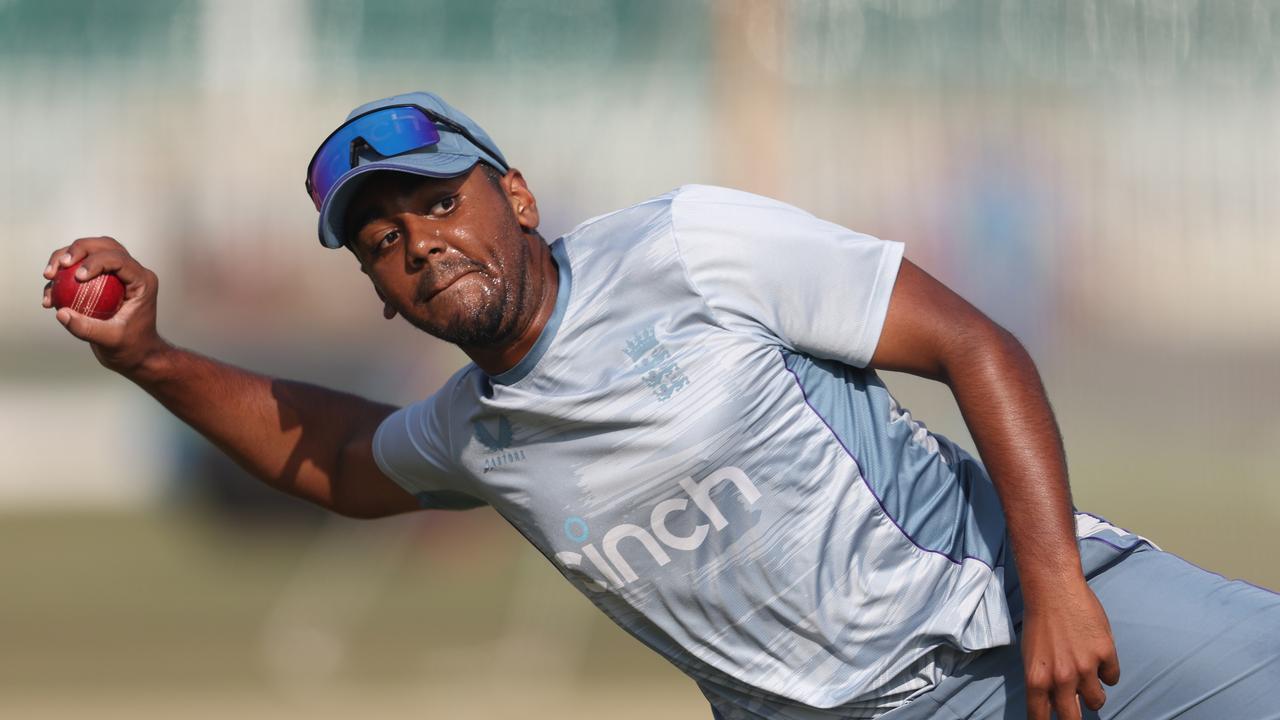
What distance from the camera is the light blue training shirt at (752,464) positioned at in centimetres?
217

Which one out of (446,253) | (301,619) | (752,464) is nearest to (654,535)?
(752,464)

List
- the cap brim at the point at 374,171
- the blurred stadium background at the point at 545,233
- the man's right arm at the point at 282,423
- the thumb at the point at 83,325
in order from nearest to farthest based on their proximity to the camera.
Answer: the cap brim at the point at 374,171, the thumb at the point at 83,325, the man's right arm at the point at 282,423, the blurred stadium background at the point at 545,233

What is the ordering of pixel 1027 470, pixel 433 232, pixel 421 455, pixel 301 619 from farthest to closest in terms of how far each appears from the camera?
pixel 301 619, pixel 421 455, pixel 433 232, pixel 1027 470

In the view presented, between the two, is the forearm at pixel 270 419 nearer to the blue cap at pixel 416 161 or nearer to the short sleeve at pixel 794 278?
the blue cap at pixel 416 161

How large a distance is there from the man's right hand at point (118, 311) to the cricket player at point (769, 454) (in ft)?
0.11

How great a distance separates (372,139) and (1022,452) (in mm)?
1066

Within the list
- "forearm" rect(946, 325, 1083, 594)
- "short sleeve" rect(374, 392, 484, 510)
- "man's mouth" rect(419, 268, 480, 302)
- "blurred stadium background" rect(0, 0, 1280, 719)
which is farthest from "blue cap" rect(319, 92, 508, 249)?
"blurred stadium background" rect(0, 0, 1280, 719)

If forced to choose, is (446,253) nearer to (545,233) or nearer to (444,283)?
(444,283)

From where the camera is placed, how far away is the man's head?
88.3 inches

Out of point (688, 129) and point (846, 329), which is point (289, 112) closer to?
→ point (688, 129)

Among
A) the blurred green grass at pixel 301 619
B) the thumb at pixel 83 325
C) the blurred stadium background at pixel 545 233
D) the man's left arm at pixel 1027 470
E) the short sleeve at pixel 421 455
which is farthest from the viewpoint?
the blurred stadium background at pixel 545 233

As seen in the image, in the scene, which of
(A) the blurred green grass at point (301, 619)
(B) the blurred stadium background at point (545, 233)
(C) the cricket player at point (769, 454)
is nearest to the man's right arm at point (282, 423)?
(C) the cricket player at point (769, 454)

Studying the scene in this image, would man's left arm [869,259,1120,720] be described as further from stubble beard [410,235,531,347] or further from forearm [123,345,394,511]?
forearm [123,345,394,511]

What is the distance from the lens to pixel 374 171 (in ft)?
7.38
